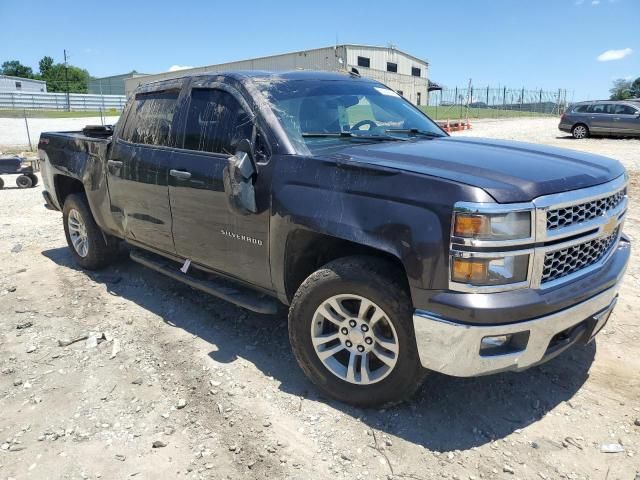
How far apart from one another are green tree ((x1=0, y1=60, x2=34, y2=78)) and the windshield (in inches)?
4438

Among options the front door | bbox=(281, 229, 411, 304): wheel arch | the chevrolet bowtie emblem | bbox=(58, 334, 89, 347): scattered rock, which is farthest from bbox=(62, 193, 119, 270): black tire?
the chevrolet bowtie emblem

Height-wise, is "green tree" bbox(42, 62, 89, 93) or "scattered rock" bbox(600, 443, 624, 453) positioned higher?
"green tree" bbox(42, 62, 89, 93)

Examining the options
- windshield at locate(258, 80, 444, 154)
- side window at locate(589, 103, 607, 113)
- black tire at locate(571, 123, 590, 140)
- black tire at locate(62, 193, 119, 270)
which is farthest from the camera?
black tire at locate(571, 123, 590, 140)

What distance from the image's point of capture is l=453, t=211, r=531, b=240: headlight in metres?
2.35

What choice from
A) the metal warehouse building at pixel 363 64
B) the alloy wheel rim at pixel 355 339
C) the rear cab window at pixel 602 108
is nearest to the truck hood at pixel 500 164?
the alloy wheel rim at pixel 355 339

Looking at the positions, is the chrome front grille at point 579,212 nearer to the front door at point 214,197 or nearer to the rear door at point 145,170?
the front door at point 214,197

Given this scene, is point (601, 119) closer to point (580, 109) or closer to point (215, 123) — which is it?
point (580, 109)

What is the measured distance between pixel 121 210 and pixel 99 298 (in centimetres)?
91

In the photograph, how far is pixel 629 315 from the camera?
4172mm

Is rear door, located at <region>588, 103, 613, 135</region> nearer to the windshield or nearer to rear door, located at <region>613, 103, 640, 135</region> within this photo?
rear door, located at <region>613, 103, 640, 135</region>

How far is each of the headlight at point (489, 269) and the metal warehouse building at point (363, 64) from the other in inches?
1196

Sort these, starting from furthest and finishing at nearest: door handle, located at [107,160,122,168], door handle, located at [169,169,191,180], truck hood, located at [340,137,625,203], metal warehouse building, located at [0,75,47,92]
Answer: metal warehouse building, located at [0,75,47,92]
door handle, located at [107,160,122,168]
door handle, located at [169,169,191,180]
truck hood, located at [340,137,625,203]

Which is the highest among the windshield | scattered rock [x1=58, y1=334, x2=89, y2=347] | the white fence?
the white fence

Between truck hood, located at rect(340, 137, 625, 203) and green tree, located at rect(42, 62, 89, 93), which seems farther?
green tree, located at rect(42, 62, 89, 93)
